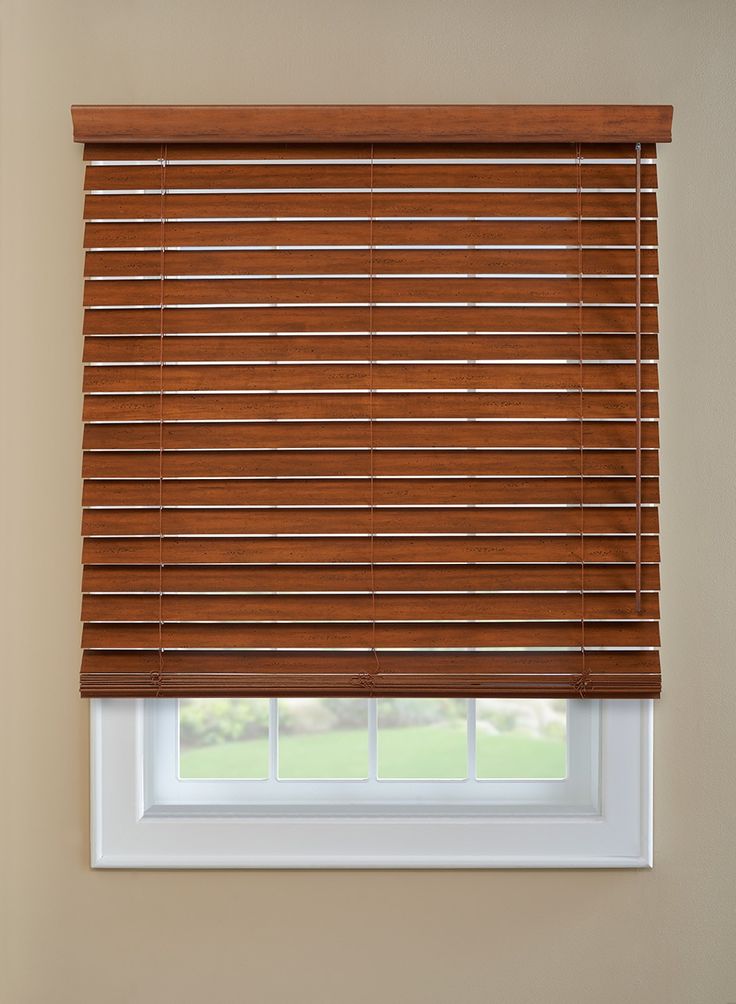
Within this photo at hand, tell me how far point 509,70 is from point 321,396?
767 mm

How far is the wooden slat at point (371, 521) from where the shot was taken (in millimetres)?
1649

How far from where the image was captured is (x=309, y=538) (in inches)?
65.4

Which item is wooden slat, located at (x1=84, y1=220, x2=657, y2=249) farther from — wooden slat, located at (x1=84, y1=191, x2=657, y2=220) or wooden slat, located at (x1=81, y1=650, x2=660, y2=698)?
wooden slat, located at (x1=81, y1=650, x2=660, y2=698)

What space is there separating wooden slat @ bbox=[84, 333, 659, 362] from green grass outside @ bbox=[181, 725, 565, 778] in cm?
81

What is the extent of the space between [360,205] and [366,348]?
285 mm

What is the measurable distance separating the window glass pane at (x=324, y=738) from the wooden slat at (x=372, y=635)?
0.26 metres

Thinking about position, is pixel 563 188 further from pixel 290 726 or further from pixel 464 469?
pixel 290 726

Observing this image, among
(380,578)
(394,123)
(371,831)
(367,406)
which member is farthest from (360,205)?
(371,831)

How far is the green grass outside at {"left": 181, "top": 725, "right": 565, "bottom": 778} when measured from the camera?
1806 millimetres

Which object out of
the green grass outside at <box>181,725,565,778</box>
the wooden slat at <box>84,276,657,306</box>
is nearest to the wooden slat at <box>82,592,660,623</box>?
the green grass outside at <box>181,725,565,778</box>

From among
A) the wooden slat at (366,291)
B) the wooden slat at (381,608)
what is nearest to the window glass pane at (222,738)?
the wooden slat at (381,608)

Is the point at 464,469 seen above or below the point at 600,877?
above

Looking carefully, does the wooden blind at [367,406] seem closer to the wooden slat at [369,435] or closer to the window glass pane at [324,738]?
the wooden slat at [369,435]
